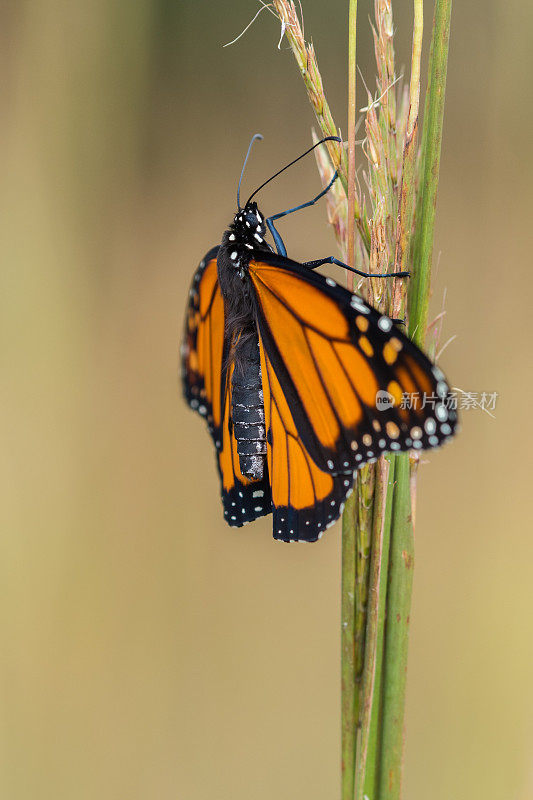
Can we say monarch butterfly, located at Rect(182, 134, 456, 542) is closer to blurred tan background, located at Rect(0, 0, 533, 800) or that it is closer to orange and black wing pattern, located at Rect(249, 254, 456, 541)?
orange and black wing pattern, located at Rect(249, 254, 456, 541)

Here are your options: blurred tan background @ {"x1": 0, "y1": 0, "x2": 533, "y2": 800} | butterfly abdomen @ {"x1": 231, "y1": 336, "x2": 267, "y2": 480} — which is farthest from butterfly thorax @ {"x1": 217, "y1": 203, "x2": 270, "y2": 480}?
blurred tan background @ {"x1": 0, "y1": 0, "x2": 533, "y2": 800}

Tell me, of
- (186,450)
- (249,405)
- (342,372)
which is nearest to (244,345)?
(249,405)

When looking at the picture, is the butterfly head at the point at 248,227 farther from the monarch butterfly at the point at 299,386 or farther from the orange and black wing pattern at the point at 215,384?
the orange and black wing pattern at the point at 215,384

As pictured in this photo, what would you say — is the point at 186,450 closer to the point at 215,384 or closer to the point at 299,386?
the point at 215,384

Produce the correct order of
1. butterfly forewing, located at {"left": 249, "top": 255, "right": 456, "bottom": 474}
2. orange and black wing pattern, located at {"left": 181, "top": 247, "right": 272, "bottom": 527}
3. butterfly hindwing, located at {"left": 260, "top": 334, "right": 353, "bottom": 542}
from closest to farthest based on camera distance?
butterfly forewing, located at {"left": 249, "top": 255, "right": 456, "bottom": 474} < butterfly hindwing, located at {"left": 260, "top": 334, "right": 353, "bottom": 542} < orange and black wing pattern, located at {"left": 181, "top": 247, "right": 272, "bottom": 527}

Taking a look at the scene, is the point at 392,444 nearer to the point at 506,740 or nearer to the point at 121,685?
the point at 506,740

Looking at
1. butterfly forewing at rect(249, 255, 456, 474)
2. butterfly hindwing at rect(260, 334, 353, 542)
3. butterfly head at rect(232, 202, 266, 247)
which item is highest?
butterfly head at rect(232, 202, 266, 247)
